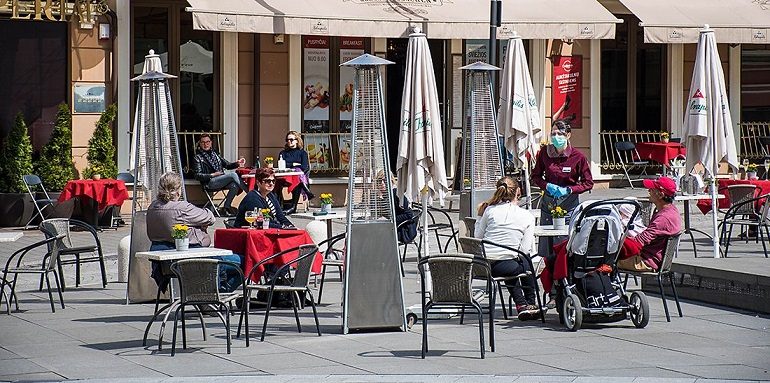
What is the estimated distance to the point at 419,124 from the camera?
1193 centimetres

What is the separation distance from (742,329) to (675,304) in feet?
4.77

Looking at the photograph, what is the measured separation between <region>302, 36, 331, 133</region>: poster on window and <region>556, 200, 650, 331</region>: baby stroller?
12196 mm

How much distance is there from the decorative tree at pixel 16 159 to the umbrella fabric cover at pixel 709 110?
32.7 ft

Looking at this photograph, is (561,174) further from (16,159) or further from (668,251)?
(16,159)

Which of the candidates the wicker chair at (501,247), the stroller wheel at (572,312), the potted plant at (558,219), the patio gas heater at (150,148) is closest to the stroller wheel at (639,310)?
the stroller wheel at (572,312)

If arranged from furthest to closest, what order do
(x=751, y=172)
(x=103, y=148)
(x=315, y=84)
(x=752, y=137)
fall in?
(x=752, y=137) → (x=315, y=84) → (x=103, y=148) → (x=751, y=172)

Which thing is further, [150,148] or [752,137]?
[752,137]

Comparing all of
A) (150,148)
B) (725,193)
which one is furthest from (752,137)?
(150,148)

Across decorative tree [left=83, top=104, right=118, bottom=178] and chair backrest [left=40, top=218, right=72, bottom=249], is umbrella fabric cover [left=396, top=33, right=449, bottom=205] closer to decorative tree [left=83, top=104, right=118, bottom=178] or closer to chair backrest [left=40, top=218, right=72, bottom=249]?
chair backrest [left=40, top=218, right=72, bottom=249]

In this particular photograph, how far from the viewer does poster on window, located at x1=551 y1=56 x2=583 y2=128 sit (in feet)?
80.3

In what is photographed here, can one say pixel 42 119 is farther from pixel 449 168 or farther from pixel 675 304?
pixel 675 304

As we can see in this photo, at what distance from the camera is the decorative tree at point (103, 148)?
20.5m

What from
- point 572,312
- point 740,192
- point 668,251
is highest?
point 740,192

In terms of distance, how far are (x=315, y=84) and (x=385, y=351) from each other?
43.9ft
